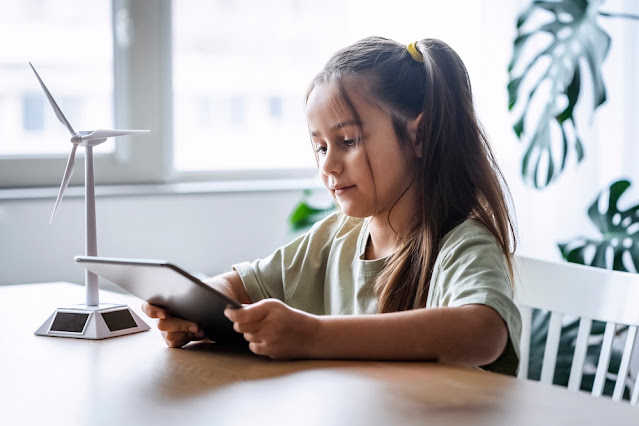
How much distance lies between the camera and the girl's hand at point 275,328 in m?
0.93

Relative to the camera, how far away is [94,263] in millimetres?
1004

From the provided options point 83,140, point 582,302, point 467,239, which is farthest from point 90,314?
point 582,302

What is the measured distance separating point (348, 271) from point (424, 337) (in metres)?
0.43

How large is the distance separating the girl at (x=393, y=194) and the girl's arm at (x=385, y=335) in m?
0.09

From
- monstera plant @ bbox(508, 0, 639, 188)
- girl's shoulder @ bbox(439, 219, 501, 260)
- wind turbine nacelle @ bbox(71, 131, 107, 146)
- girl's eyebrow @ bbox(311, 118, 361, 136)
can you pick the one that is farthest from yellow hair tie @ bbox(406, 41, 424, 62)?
monstera plant @ bbox(508, 0, 639, 188)

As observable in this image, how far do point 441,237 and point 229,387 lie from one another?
0.46 m

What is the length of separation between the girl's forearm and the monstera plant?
1.34 meters

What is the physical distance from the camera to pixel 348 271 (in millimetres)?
1354

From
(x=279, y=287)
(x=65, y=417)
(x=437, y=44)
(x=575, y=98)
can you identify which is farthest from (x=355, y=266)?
(x=575, y=98)

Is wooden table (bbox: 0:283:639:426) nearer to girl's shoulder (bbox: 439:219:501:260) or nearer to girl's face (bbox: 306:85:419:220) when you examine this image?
girl's shoulder (bbox: 439:219:501:260)

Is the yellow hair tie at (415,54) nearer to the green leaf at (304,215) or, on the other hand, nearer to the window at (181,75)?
the green leaf at (304,215)

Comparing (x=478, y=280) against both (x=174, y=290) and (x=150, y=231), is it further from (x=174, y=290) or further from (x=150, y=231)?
(x=150, y=231)

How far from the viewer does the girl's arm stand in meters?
0.93

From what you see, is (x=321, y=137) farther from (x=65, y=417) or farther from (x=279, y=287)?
(x=65, y=417)
